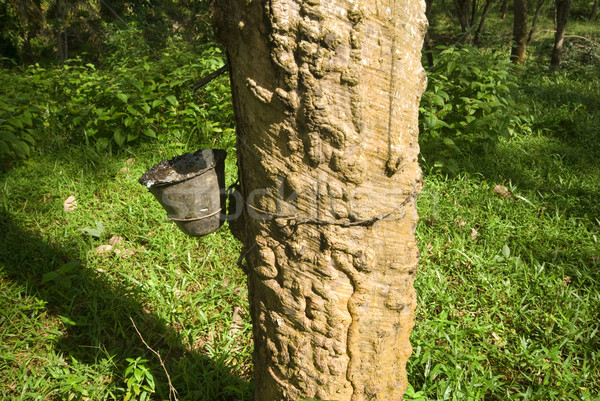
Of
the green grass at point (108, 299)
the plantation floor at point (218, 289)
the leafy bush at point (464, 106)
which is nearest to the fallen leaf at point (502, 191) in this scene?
the plantation floor at point (218, 289)

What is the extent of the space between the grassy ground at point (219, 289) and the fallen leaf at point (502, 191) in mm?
25

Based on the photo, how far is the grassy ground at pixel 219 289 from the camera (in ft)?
6.72

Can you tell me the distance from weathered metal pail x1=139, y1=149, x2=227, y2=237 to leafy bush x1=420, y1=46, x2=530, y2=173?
2.51 metres

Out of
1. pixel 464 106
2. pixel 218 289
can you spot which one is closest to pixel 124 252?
pixel 218 289

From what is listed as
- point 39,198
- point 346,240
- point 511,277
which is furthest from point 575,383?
point 39,198

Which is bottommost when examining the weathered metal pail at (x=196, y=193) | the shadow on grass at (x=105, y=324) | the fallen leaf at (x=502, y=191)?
the shadow on grass at (x=105, y=324)

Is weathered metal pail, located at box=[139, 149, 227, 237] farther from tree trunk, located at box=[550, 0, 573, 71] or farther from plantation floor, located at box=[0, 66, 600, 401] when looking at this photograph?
tree trunk, located at box=[550, 0, 573, 71]

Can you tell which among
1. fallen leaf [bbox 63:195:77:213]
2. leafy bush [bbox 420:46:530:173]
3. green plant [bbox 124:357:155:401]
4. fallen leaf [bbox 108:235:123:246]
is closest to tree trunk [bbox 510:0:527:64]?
leafy bush [bbox 420:46:530:173]

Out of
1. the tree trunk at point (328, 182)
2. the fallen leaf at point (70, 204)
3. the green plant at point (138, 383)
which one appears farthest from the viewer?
the fallen leaf at point (70, 204)

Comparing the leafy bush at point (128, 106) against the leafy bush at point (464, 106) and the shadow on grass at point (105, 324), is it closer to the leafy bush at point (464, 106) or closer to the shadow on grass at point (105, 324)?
the shadow on grass at point (105, 324)

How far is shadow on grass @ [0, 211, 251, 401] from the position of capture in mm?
2074

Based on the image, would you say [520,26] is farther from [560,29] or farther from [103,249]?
Result: [103,249]

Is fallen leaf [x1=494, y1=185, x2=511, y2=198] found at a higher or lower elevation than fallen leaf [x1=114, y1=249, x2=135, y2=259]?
higher

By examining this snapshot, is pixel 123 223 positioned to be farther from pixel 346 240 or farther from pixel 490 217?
pixel 490 217
